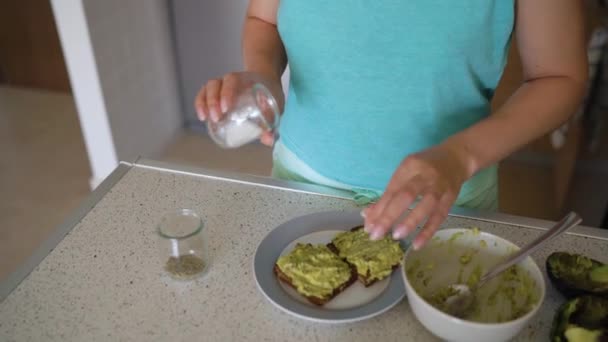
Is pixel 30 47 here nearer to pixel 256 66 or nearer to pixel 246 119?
pixel 256 66

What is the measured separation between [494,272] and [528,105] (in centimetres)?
24

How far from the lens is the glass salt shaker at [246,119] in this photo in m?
0.69

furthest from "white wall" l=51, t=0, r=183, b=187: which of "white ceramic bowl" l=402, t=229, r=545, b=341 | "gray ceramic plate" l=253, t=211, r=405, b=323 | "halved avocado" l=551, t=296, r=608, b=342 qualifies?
"halved avocado" l=551, t=296, r=608, b=342

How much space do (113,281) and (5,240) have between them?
1.44m

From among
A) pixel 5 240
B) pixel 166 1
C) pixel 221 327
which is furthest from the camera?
pixel 166 1

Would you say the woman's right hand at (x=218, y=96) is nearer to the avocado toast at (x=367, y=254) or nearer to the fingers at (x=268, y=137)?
the fingers at (x=268, y=137)

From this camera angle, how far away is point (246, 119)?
0.70 meters

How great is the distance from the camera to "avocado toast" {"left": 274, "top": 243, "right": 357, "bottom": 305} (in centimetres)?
65

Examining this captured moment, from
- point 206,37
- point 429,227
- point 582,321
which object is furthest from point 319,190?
point 206,37

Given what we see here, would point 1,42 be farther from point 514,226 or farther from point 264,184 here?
point 514,226

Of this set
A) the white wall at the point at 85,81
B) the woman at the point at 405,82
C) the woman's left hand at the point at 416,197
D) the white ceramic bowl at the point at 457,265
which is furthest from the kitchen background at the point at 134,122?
the woman's left hand at the point at 416,197

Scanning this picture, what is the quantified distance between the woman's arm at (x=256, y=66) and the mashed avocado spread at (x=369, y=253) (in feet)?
0.56

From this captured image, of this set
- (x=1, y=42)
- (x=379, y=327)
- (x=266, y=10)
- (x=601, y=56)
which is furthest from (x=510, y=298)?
(x=1, y=42)

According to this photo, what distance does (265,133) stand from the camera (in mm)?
724
